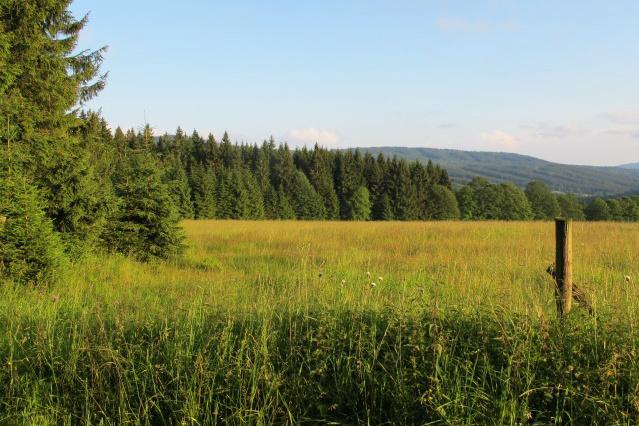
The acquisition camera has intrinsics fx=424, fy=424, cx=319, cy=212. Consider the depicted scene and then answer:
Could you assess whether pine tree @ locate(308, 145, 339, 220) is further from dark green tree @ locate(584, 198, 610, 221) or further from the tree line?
the tree line

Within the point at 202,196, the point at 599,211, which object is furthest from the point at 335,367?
the point at 599,211

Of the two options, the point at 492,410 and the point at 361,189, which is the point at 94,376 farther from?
the point at 361,189

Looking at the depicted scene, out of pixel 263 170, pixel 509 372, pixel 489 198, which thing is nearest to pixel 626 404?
pixel 509 372

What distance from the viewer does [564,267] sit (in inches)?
146

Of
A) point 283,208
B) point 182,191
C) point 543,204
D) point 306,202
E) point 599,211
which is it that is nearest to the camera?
point 182,191

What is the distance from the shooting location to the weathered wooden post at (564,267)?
143 inches

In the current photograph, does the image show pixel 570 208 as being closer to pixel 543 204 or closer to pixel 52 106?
pixel 543 204

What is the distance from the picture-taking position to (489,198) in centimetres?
7281

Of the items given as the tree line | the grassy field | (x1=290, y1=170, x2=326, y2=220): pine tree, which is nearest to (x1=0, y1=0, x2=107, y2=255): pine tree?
the tree line

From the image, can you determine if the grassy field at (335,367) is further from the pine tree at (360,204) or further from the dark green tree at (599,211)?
the dark green tree at (599,211)

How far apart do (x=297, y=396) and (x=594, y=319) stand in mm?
2355

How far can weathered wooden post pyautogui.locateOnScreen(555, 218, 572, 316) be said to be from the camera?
11.9ft

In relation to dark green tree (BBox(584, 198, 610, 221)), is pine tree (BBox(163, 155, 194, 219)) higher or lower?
Result: higher

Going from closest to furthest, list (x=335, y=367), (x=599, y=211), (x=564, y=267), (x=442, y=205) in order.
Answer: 1. (x=335, y=367)
2. (x=564, y=267)
3. (x=599, y=211)
4. (x=442, y=205)
